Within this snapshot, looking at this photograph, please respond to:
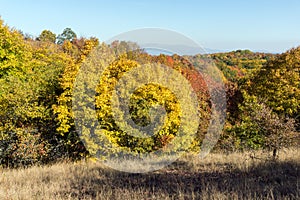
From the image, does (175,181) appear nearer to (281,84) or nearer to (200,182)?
(200,182)

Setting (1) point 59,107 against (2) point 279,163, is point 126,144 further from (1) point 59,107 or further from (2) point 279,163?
(2) point 279,163

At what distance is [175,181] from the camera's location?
5.69 meters

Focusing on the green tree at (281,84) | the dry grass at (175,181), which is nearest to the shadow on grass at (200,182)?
the dry grass at (175,181)

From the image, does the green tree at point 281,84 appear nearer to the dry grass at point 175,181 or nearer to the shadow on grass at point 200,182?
the dry grass at point 175,181

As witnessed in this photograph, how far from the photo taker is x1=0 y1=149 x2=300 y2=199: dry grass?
452 centimetres

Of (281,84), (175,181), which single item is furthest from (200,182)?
(281,84)

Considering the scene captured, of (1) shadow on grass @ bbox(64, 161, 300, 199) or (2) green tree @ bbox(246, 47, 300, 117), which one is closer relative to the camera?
(1) shadow on grass @ bbox(64, 161, 300, 199)

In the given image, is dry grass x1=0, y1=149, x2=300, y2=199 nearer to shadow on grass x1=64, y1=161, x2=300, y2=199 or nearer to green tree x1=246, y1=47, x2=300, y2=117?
shadow on grass x1=64, y1=161, x2=300, y2=199

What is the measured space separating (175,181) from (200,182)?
503mm

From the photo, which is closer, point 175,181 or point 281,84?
point 175,181

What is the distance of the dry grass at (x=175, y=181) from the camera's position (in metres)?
4.52

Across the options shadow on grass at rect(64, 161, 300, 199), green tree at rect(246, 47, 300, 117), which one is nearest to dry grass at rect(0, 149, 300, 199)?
shadow on grass at rect(64, 161, 300, 199)

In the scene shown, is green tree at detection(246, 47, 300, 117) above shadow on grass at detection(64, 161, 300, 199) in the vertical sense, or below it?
above

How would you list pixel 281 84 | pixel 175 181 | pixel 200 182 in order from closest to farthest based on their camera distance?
pixel 200 182 → pixel 175 181 → pixel 281 84
